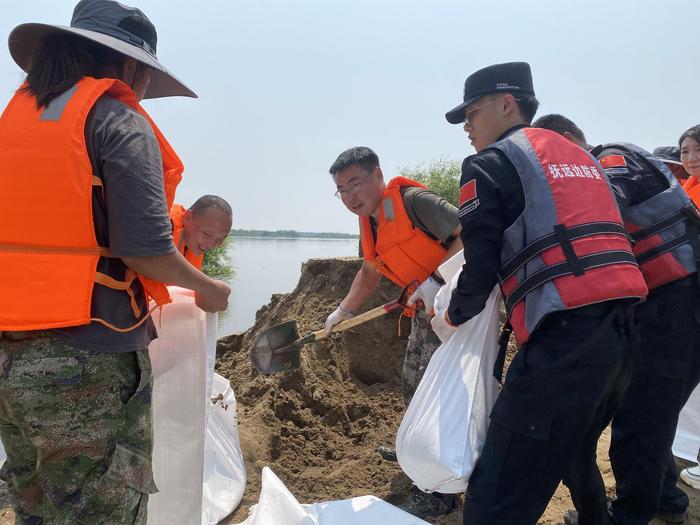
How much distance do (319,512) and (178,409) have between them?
93cm

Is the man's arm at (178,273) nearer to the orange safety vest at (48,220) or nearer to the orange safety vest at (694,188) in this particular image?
the orange safety vest at (48,220)

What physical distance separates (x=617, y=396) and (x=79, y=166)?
201 cm

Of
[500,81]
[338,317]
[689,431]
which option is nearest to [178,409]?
[338,317]

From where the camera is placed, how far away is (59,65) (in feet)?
5.22

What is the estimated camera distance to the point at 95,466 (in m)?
1.53

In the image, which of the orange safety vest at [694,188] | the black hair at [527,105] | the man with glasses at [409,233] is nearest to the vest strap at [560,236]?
the black hair at [527,105]

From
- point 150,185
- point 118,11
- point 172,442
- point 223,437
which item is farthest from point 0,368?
point 223,437

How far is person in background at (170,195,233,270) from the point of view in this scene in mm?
2588

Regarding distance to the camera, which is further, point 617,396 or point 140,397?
point 617,396

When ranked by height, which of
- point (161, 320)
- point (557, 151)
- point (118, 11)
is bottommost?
point (161, 320)

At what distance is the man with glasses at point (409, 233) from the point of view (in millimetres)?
2918

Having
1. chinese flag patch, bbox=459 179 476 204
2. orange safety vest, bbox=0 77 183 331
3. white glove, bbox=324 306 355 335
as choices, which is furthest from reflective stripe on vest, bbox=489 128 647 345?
white glove, bbox=324 306 355 335

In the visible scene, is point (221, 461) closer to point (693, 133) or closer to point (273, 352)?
point (273, 352)

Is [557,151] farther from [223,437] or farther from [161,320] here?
[223,437]
